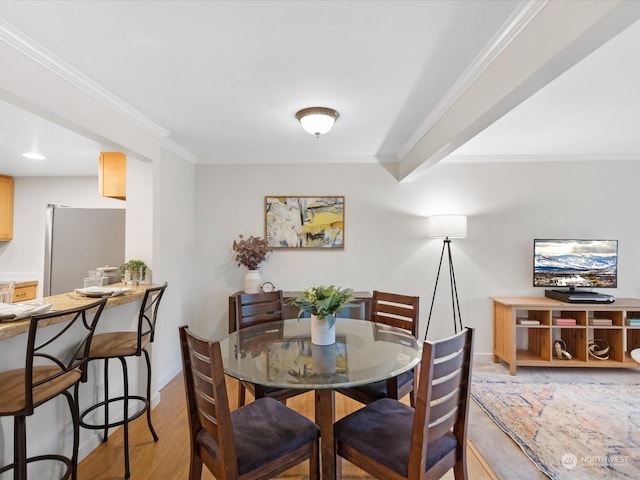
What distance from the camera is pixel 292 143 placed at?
3.46 metres

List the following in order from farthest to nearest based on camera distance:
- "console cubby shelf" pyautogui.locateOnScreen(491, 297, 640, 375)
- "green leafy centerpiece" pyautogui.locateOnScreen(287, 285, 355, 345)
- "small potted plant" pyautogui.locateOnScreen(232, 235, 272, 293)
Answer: "small potted plant" pyautogui.locateOnScreen(232, 235, 272, 293) < "console cubby shelf" pyautogui.locateOnScreen(491, 297, 640, 375) < "green leafy centerpiece" pyautogui.locateOnScreen(287, 285, 355, 345)

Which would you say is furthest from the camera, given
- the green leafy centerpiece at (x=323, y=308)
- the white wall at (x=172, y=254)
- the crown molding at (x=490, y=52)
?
the white wall at (x=172, y=254)

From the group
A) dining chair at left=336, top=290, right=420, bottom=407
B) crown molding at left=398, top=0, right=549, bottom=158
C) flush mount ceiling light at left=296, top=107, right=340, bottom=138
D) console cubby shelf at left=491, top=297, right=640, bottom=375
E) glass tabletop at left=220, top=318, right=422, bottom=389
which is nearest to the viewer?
crown molding at left=398, top=0, right=549, bottom=158

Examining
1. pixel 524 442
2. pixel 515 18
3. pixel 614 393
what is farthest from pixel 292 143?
pixel 614 393

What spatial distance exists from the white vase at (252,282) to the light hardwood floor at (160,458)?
4.30 feet

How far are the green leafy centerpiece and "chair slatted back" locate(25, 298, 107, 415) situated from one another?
1072mm

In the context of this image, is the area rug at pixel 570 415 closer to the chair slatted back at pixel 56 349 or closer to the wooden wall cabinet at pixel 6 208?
the chair slatted back at pixel 56 349

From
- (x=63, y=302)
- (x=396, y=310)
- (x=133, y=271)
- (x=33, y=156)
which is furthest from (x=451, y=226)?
(x=33, y=156)

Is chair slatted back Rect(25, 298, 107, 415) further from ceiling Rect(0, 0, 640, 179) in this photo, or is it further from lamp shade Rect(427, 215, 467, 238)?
lamp shade Rect(427, 215, 467, 238)

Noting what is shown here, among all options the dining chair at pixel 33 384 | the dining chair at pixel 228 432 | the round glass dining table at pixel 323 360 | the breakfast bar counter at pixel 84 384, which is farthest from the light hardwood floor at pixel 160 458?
the round glass dining table at pixel 323 360

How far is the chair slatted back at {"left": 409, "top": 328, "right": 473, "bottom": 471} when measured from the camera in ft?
4.22

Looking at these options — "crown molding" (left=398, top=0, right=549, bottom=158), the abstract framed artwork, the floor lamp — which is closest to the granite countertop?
the abstract framed artwork

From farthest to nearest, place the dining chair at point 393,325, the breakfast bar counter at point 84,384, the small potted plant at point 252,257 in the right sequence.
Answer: the small potted plant at point 252,257 < the dining chair at point 393,325 < the breakfast bar counter at point 84,384

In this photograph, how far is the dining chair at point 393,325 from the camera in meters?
2.07
